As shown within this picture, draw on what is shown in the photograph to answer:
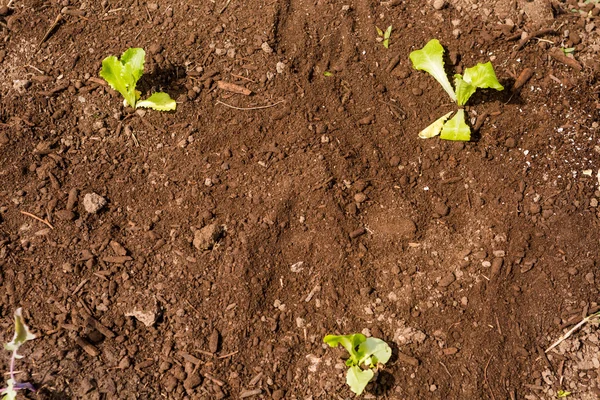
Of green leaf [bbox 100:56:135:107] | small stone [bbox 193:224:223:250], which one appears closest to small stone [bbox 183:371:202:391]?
small stone [bbox 193:224:223:250]

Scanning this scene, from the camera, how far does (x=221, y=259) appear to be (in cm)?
268

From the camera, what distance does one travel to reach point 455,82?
117 inches

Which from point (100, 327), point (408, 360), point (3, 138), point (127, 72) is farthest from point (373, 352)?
point (3, 138)

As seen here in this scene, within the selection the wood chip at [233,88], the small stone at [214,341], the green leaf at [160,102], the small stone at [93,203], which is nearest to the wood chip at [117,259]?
the small stone at [93,203]

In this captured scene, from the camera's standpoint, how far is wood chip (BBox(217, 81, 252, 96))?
116 inches

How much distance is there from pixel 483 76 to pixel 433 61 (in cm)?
27

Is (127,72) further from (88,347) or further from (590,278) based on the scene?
(590,278)

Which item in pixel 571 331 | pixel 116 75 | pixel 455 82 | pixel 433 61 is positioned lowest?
pixel 571 331

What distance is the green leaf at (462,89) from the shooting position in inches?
111

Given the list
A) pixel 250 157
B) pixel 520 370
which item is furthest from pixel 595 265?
pixel 250 157

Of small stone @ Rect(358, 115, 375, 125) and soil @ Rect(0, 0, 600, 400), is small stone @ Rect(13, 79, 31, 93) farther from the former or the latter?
small stone @ Rect(358, 115, 375, 125)

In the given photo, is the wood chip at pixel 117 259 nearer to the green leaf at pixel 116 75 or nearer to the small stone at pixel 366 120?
the green leaf at pixel 116 75

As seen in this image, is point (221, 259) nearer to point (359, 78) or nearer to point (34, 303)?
point (34, 303)

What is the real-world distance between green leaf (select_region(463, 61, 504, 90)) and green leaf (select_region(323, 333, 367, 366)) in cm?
140
